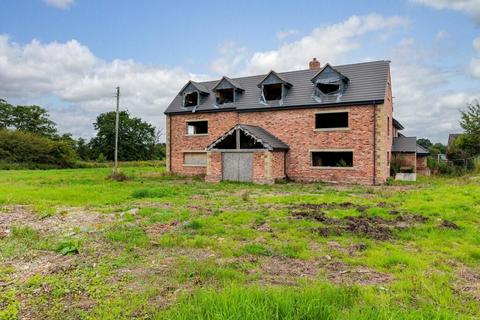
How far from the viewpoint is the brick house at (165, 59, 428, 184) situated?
19.8 m

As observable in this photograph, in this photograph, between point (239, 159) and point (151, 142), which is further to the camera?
point (151, 142)

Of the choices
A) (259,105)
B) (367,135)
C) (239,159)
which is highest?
(259,105)

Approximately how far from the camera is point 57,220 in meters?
9.43

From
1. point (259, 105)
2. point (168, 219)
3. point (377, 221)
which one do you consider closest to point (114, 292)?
point (168, 219)

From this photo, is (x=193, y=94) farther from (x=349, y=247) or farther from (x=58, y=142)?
(x=58, y=142)

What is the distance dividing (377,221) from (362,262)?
3.61 m

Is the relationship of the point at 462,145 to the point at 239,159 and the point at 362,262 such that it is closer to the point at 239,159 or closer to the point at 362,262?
the point at 239,159

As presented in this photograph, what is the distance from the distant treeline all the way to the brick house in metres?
26.9

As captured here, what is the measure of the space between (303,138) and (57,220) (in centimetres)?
1571

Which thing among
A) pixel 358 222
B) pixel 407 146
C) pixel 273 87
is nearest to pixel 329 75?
pixel 273 87

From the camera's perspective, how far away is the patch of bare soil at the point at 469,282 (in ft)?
14.8

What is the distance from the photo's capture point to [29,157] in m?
42.7

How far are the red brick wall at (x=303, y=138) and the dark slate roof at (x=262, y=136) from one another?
442 mm

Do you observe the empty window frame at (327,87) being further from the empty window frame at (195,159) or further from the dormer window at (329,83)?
the empty window frame at (195,159)
